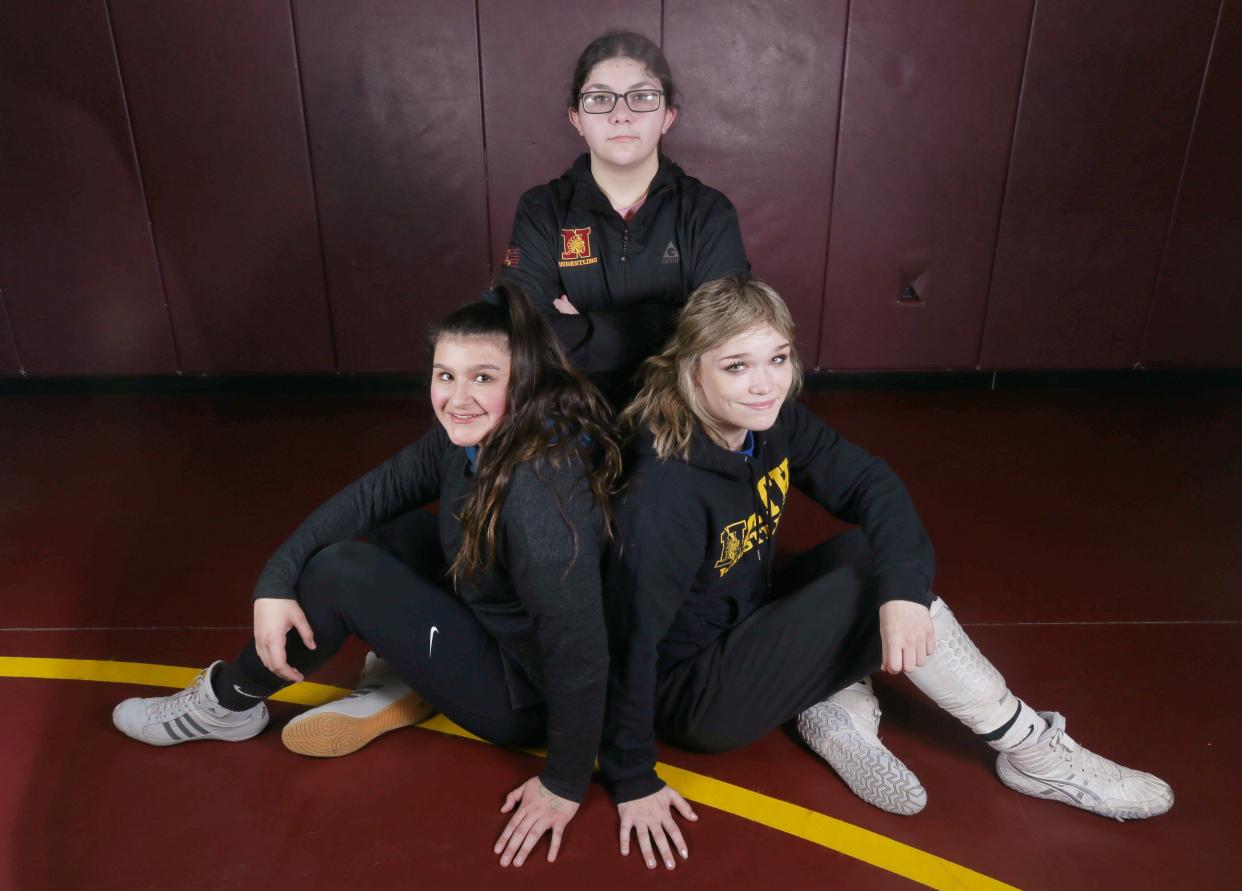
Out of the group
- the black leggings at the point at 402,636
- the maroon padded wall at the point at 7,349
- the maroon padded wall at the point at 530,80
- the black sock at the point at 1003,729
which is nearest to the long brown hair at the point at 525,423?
the black leggings at the point at 402,636

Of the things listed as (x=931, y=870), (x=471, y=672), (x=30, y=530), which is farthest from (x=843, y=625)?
(x=30, y=530)

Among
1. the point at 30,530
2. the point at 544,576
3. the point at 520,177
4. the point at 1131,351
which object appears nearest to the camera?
the point at 544,576

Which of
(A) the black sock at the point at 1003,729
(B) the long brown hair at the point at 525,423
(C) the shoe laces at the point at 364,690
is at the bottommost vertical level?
(C) the shoe laces at the point at 364,690

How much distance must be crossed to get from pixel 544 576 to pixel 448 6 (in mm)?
3340

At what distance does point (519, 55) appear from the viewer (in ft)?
13.5

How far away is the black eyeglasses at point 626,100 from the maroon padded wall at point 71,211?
9.75ft

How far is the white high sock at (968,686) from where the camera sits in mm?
1835

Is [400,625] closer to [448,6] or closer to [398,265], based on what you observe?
[398,265]

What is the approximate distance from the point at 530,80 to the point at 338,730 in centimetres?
317

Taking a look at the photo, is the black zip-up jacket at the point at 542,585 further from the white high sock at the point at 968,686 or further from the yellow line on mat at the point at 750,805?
the white high sock at the point at 968,686

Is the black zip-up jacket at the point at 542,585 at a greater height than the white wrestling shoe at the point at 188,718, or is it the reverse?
the black zip-up jacket at the point at 542,585

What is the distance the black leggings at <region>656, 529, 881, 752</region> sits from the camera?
1.87 m

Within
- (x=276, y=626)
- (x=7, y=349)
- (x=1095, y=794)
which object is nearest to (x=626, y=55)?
(x=276, y=626)

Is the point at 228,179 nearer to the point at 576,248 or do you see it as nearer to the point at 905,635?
the point at 576,248
